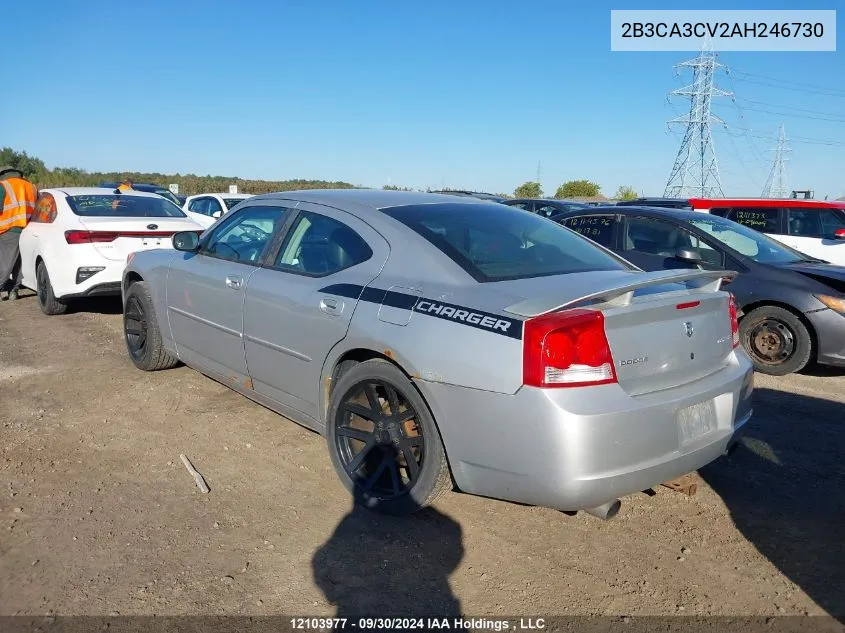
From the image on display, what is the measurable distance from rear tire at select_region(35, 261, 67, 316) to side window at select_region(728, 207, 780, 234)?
8942mm

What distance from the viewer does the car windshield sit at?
6941mm

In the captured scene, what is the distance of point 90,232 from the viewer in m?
7.64

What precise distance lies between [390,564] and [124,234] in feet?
19.5

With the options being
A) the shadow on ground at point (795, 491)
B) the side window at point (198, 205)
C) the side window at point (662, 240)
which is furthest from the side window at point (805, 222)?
the side window at point (198, 205)

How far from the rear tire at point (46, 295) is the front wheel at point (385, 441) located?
5939 mm

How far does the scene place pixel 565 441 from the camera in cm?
278

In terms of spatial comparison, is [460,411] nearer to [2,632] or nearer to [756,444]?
[2,632]

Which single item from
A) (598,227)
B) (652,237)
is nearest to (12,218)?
(598,227)

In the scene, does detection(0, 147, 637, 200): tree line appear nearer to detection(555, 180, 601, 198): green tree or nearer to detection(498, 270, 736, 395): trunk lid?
detection(555, 180, 601, 198): green tree

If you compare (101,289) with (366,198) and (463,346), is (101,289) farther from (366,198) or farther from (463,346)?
(463,346)

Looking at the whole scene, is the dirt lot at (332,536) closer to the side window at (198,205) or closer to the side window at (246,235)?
the side window at (246,235)

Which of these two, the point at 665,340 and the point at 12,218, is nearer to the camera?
the point at 665,340

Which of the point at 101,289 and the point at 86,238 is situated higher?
the point at 86,238

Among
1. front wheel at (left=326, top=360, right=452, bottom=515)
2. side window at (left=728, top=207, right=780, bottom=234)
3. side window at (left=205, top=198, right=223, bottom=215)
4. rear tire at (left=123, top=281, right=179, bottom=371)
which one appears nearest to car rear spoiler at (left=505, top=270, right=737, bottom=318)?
front wheel at (left=326, top=360, right=452, bottom=515)
